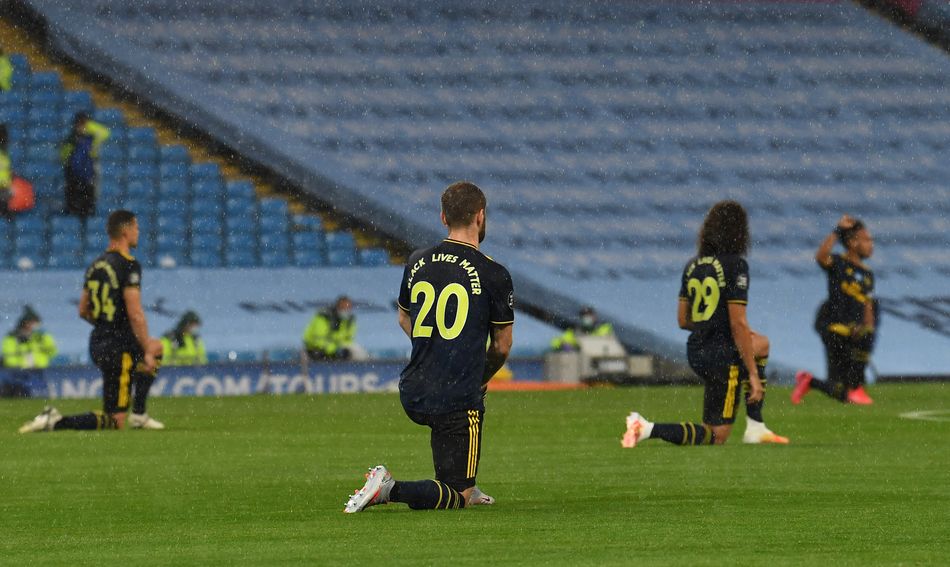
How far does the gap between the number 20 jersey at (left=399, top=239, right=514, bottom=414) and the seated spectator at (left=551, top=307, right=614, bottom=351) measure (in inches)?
782

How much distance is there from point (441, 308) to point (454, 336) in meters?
0.14

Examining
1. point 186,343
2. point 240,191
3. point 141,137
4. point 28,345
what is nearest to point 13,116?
point 141,137

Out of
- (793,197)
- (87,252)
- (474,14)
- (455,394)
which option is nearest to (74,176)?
(87,252)

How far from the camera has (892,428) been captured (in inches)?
586

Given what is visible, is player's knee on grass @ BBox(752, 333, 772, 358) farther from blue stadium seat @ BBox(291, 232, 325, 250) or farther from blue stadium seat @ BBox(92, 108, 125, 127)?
blue stadium seat @ BBox(92, 108, 125, 127)

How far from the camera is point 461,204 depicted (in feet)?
24.9

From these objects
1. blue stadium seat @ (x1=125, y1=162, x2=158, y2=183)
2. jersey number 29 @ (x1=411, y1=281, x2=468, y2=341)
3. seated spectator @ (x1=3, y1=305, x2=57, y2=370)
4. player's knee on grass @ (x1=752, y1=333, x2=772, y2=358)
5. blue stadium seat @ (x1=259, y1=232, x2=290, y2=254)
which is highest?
blue stadium seat @ (x1=125, y1=162, x2=158, y2=183)

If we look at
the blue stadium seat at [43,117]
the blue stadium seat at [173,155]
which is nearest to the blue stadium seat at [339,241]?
the blue stadium seat at [173,155]

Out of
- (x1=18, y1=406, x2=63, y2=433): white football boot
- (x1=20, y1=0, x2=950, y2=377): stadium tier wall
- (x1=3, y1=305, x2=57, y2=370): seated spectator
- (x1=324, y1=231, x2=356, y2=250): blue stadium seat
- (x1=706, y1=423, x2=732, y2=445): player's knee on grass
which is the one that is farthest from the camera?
(x1=20, y1=0, x2=950, y2=377): stadium tier wall

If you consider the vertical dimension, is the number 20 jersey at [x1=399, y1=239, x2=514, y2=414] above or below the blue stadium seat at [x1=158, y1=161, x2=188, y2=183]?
below

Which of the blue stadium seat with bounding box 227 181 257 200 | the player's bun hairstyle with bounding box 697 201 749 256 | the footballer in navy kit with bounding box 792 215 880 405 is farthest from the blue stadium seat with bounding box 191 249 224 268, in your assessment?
the player's bun hairstyle with bounding box 697 201 749 256

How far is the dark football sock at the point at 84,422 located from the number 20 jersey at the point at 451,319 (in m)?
7.64

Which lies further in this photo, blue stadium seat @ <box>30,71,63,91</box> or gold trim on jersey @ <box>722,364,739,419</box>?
blue stadium seat @ <box>30,71,63,91</box>

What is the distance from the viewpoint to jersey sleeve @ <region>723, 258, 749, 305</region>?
11594 mm
